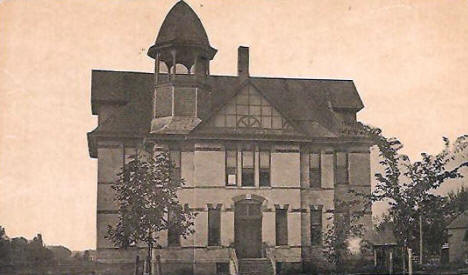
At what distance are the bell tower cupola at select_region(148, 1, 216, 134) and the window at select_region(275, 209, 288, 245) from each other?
6074 millimetres

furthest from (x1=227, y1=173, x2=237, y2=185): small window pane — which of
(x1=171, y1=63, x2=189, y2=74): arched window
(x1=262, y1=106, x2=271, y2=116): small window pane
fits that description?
(x1=171, y1=63, x2=189, y2=74): arched window

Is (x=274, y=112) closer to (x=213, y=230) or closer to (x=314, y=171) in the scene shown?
(x=314, y=171)

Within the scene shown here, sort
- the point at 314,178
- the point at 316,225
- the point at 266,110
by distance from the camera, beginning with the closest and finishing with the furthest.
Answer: the point at 266,110 → the point at 316,225 → the point at 314,178

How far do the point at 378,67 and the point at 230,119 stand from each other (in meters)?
7.67

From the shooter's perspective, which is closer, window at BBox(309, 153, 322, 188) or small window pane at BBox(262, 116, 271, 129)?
small window pane at BBox(262, 116, 271, 129)

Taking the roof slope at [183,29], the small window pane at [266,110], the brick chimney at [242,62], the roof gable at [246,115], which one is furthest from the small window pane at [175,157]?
the brick chimney at [242,62]

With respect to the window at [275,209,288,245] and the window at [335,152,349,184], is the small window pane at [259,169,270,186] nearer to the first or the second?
the window at [275,209,288,245]

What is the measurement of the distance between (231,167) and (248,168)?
841 millimetres

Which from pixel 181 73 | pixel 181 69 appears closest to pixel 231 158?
pixel 181 73

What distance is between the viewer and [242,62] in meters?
43.2

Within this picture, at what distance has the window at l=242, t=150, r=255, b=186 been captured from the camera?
39656 mm

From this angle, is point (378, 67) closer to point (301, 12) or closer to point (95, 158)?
point (301, 12)

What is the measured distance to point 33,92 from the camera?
3578 centimetres

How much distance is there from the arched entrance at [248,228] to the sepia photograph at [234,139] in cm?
7
